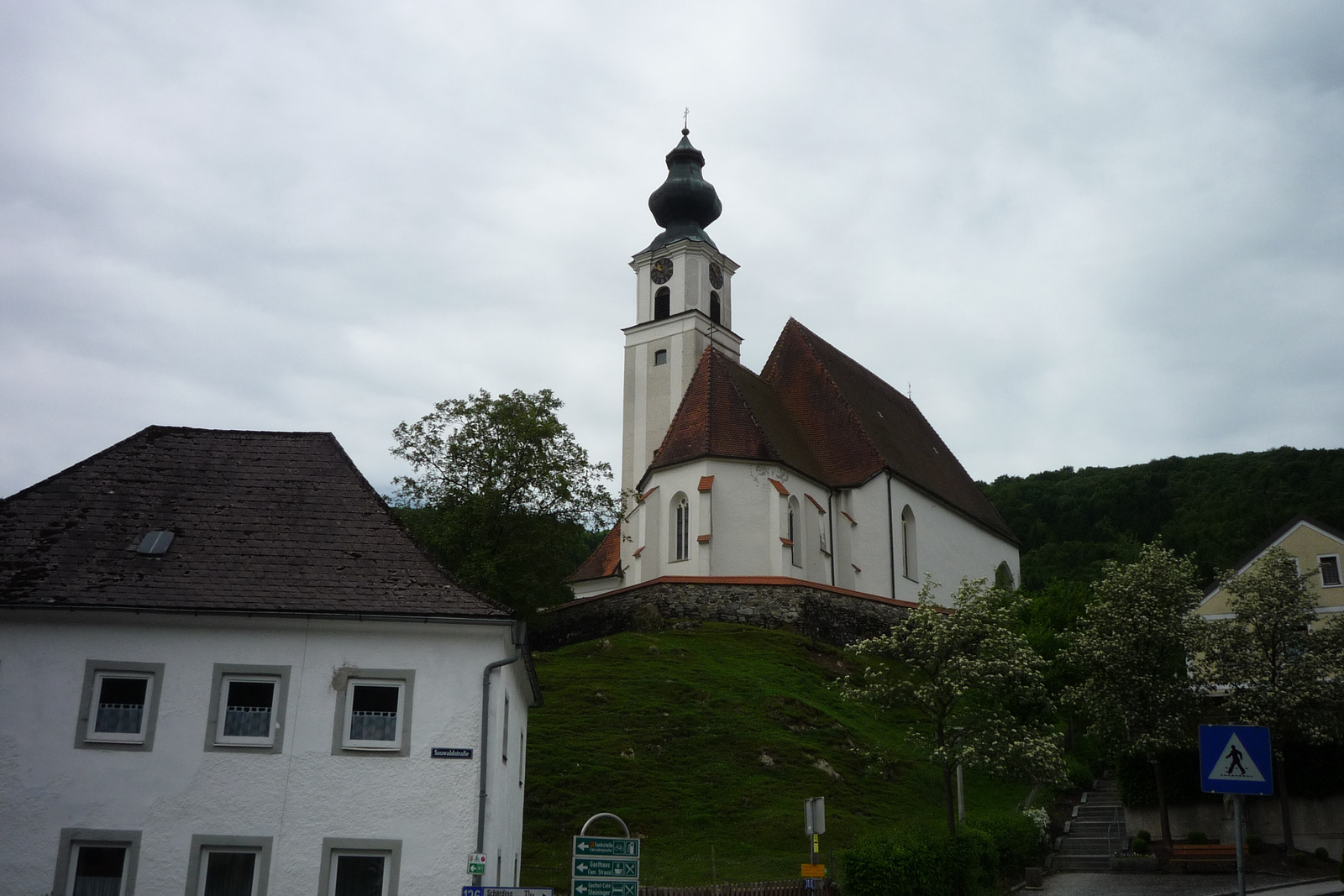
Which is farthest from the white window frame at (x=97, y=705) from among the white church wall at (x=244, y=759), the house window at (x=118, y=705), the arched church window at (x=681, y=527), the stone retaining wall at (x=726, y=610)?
the arched church window at (x=681, y=527)

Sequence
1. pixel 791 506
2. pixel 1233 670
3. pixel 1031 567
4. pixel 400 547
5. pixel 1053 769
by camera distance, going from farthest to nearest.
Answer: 1. pixel 1031 567
2. pixel 791 506
3. pixel 1233 670
4. pixel 1053 769
5. pixel 400 547

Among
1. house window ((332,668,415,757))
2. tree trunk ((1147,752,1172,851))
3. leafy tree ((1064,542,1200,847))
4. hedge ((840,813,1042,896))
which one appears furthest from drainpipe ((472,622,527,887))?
leafy tree ((1064,542,1200,847))

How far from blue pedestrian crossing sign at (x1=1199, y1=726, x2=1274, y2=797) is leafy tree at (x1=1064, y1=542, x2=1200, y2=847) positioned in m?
17.8

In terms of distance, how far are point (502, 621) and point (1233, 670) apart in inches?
717

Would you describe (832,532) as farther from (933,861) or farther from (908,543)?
(933,861)

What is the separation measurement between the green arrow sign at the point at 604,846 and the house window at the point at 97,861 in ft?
22.6

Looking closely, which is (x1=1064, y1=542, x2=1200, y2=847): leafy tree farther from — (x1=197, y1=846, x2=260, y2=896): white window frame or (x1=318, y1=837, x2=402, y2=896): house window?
(x1=197, y1=846, x2=260, y2=896): white window frame

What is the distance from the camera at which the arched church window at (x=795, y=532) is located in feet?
161

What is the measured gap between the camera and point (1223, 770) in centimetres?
1145

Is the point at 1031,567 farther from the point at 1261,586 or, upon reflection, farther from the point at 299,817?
the point at 299,817

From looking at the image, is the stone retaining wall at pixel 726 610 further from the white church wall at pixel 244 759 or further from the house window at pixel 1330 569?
the white church wall at pixel 244 759

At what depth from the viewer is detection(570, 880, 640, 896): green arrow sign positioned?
1420 cm

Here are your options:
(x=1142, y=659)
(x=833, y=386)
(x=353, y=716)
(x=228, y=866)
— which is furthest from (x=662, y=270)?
(x=228, y=866)

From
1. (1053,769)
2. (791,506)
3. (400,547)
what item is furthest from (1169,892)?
(791,506)
